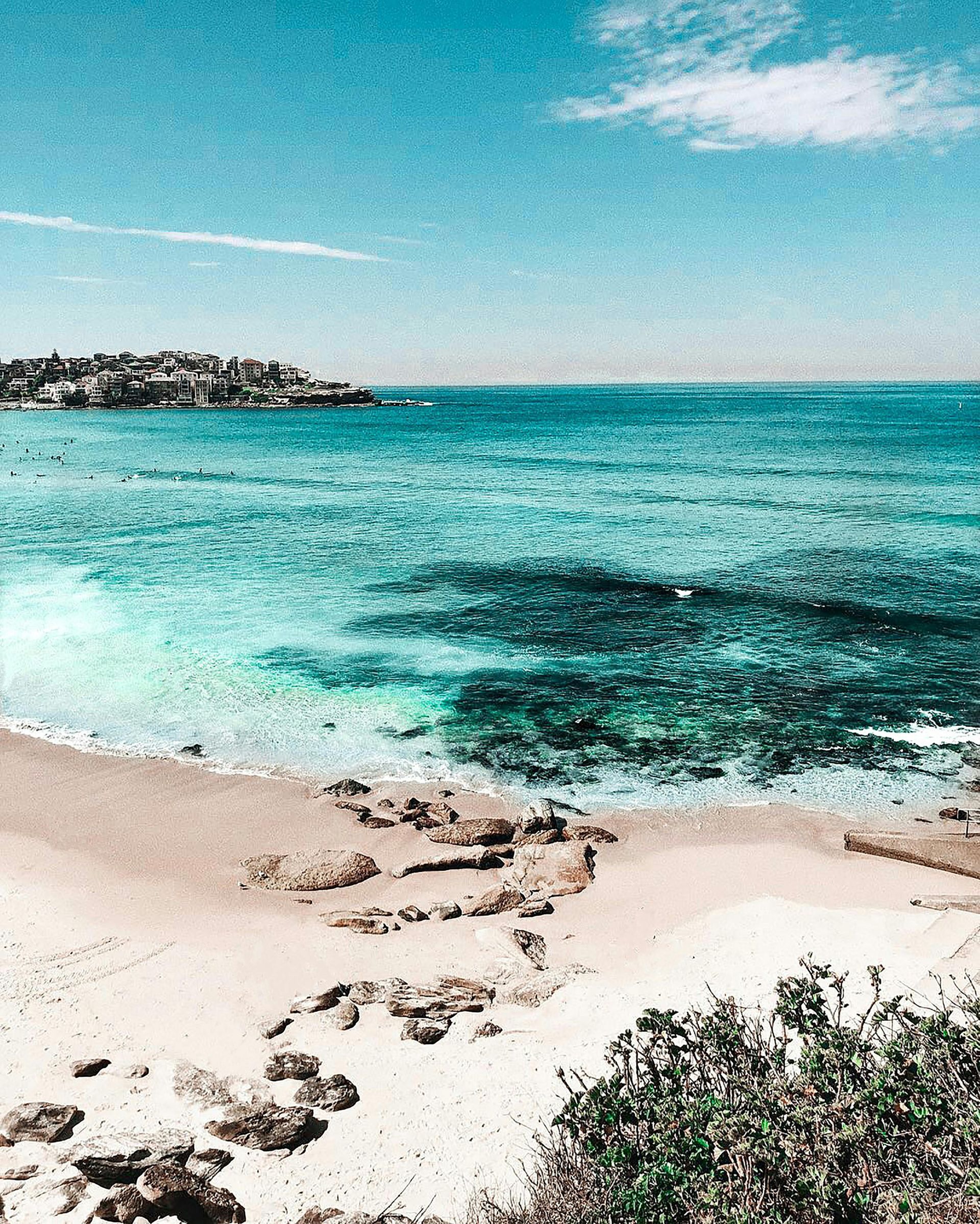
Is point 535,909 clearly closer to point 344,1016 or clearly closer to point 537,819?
point 537,819

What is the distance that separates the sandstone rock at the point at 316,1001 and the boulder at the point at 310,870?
3.43 m

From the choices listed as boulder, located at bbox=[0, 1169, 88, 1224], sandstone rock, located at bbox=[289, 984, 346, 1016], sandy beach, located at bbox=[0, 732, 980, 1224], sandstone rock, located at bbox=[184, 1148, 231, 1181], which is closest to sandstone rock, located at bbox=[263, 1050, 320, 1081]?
sandy beach, located at bbox=[0, 732, 980, 1224]

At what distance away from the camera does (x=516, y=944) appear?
13.0 m

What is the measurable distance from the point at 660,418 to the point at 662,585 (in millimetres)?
138938

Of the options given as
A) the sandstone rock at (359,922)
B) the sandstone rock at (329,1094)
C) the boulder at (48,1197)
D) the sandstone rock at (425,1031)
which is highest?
the boulder at (48,1197)

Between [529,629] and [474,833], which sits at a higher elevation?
[529,629]

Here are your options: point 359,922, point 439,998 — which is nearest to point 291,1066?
point 439,998

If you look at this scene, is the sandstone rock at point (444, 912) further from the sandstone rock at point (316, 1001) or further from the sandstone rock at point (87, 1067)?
the sandstone rock at point (87, 1067)

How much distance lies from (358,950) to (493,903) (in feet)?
8.25

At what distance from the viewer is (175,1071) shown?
10.1m

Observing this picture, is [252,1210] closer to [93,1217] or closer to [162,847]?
[93,1217]

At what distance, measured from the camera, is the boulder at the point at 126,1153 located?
26.7ft

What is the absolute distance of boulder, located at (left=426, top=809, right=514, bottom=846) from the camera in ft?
54.3

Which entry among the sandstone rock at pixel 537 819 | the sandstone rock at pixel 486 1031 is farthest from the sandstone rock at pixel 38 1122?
the sandstone rock at pixel 537 819
